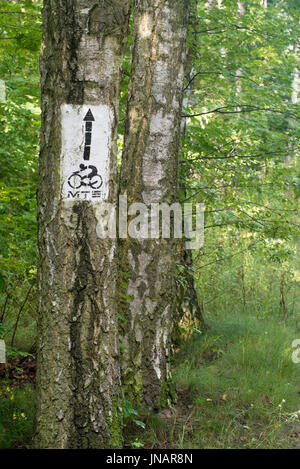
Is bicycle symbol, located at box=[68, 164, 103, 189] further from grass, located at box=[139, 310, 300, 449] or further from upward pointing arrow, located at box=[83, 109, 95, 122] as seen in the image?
grass, located at box=[139, 310, 300, 449]

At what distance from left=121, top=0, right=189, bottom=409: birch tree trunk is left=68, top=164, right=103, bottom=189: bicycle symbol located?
124cm

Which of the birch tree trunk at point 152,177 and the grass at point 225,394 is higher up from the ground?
the birch tree trunk at point 152,177

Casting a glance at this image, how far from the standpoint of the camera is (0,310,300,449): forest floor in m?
3.49

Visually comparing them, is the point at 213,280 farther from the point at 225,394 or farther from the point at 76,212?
the point at 76,212

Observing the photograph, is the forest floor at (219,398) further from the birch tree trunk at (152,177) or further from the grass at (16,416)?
the birch tree trunk at (152,177)

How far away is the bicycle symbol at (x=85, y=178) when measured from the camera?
104 inches

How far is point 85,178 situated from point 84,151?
154 mm

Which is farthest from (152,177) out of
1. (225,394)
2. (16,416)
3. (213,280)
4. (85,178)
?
(213,280)

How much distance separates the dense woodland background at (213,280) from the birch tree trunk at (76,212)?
70 cm

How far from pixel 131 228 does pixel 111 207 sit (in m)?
1.18

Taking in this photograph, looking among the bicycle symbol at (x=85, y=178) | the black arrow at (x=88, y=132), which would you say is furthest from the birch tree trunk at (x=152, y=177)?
the black arrow at (x=88, y=132)

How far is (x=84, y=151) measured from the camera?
264 centimetres
